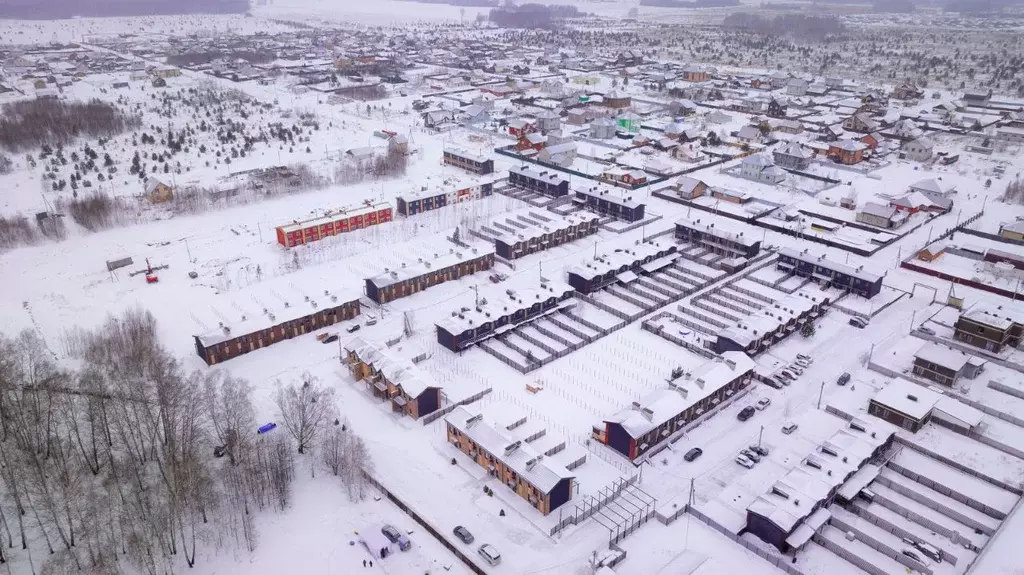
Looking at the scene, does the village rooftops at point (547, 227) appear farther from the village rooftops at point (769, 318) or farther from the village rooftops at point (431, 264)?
the village rooftops at point (769, 318)

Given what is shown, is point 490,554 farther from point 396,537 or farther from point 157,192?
point 157,192

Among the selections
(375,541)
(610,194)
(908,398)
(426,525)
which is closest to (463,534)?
(426,525)

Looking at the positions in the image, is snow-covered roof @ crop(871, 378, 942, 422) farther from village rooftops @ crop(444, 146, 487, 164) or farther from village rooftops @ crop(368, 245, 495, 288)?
village rooftops @ crop(444, 146, 487, 164)

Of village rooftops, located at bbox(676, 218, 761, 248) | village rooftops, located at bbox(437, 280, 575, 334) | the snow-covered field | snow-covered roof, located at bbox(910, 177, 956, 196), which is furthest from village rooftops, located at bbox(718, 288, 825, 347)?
snow-covered roof, located at bbox(910, 177, 956, 196)

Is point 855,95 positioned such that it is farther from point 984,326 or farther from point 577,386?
point 577,386

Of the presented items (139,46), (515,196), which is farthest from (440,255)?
(139,46)

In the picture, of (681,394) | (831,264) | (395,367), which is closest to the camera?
(681,394)
